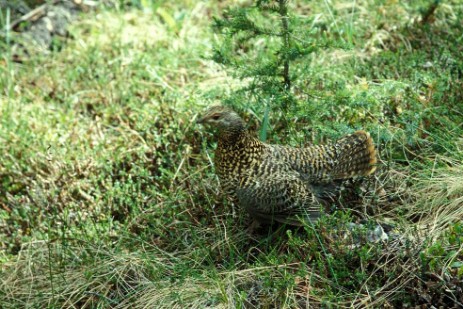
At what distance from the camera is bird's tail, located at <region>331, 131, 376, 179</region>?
5102mm

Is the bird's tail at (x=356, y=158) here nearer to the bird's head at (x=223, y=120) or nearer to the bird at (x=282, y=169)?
the bird at (x=282, y=169)

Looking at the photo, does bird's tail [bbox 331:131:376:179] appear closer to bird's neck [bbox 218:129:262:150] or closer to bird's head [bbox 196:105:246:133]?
bird's neck [bbox 218:129:262:150]

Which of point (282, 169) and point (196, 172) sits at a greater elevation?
point (282, 169)

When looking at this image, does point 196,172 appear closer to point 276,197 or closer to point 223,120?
point 223,120

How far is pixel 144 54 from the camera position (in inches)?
297

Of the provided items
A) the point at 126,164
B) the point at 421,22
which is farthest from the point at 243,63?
the point at 421,22

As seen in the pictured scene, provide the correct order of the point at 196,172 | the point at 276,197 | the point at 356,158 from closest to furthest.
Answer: the point at 276,197 < the point at 356,158 < the point at 196,172

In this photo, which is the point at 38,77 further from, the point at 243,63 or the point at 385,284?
the point at 385,284

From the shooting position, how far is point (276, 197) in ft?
15.7

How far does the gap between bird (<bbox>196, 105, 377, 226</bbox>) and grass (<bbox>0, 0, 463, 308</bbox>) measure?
174mm

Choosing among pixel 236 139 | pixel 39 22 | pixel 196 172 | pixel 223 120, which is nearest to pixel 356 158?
pixel 236 139

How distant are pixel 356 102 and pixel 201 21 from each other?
335 cm

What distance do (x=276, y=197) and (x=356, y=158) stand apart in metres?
0.73

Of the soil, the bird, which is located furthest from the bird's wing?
the soil
